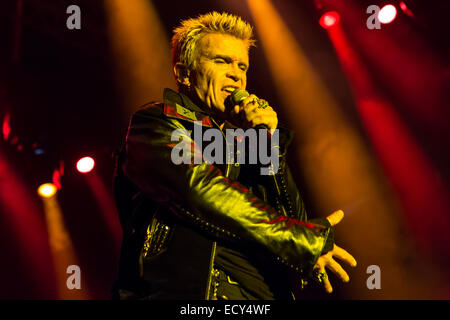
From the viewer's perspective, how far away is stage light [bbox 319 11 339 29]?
15.4 feet

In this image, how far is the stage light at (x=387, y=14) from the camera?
15.1 ft

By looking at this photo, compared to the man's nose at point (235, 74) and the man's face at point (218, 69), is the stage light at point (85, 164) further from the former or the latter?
the man's nose at point (235, 74)

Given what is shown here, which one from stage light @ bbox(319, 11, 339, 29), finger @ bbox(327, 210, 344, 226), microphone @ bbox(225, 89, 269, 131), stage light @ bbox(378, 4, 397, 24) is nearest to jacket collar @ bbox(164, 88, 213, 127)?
microphone @ bbox(225, 89, 269, 131)

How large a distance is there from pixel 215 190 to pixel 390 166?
3.64 metres

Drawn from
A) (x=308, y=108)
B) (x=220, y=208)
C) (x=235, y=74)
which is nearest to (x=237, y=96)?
(x=235, y=74)

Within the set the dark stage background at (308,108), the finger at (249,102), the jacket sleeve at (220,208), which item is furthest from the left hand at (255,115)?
the dark stage background at (308,108)

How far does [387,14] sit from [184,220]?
402 centimetres

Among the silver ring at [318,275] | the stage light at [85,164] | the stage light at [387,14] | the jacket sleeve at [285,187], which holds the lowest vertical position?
the silver ring at [318,275]

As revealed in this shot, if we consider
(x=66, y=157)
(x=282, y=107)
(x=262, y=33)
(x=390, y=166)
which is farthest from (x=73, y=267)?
(x=390, y=166)

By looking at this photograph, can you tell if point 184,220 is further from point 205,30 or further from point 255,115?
point 205,30

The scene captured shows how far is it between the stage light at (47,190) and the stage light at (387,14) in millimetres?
4046

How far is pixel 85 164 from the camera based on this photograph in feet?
16.4

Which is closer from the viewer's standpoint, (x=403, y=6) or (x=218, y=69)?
(x=218, y=69)

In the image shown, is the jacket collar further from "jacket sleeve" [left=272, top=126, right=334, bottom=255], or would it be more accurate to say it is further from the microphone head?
"jacket sleeve" [left=272, top=126, right=334, bottom=255]
